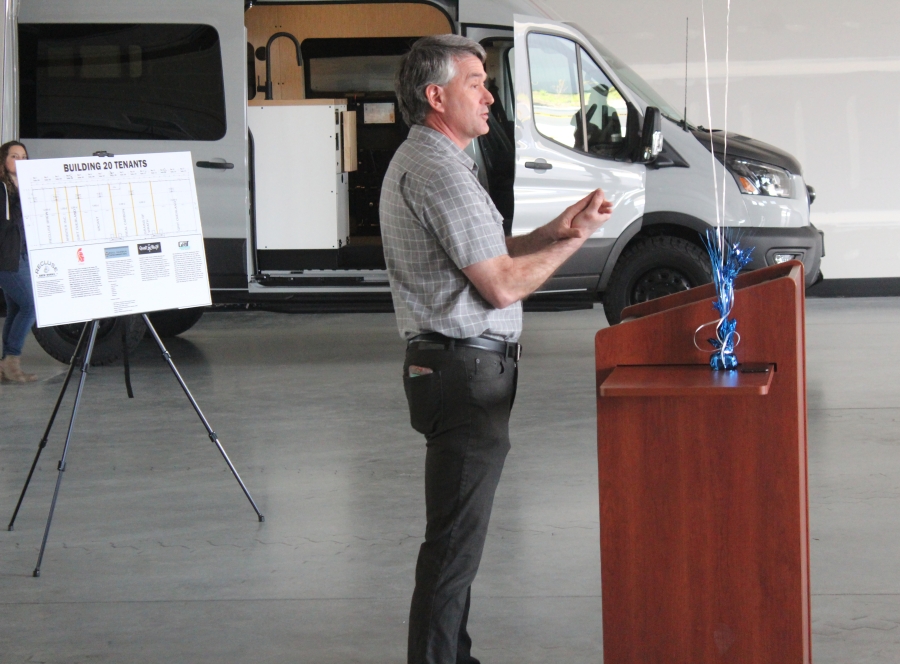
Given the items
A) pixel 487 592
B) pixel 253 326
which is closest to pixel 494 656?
pixel 487 592

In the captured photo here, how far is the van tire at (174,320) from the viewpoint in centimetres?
805

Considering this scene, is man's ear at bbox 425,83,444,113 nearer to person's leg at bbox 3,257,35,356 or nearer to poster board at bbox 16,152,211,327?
poster board at bbox 16,152,211,327

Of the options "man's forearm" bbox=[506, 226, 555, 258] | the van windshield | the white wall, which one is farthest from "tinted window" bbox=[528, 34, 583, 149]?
"man's forearm" bbox=[506, 226, 555, 258]

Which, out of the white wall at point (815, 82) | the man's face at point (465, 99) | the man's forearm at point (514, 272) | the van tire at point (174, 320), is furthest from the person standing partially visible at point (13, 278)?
the white wall at point (815, 82)

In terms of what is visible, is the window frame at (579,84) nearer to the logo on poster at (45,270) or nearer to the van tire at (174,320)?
the van tire at (174,320)

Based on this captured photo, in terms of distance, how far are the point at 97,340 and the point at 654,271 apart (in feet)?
12.1

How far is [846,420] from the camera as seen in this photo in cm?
500

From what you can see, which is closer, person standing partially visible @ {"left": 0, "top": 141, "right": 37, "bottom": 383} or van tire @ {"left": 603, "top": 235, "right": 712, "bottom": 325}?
person standing partially visible @ {"left": 0, "top": 141, "right": 37, "bottom": 383}

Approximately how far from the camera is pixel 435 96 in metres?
2.12

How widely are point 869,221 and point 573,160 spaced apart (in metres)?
4.43

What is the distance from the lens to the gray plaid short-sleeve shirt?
2014 mm

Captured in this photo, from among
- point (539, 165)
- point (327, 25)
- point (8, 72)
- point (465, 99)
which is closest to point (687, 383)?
point (465, 99)

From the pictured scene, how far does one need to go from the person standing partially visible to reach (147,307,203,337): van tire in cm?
153

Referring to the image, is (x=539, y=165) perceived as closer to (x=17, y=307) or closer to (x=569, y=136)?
(x=569, y=136)
